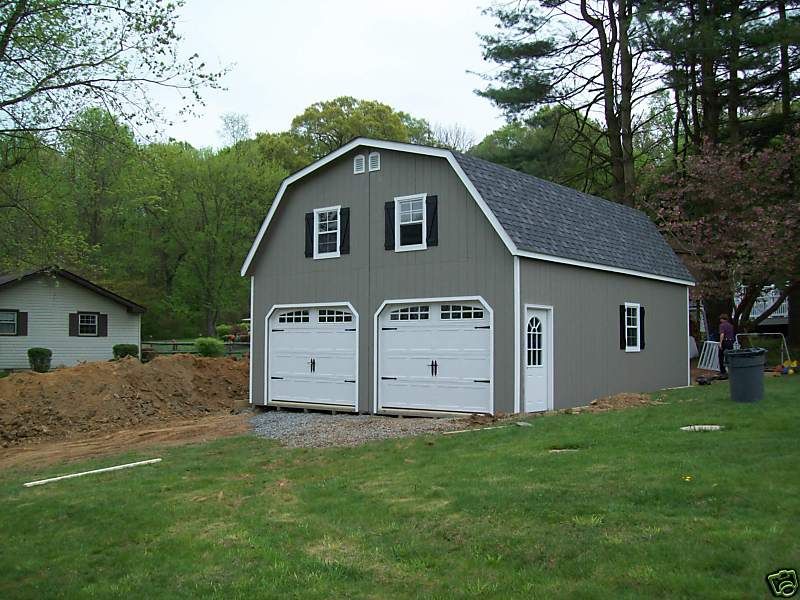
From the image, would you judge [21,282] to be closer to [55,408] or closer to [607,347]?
[55,408]

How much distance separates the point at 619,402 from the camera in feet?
46.4

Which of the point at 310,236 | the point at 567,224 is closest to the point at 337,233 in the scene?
the point at 310,236

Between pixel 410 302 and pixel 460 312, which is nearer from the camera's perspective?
pixel 460 312

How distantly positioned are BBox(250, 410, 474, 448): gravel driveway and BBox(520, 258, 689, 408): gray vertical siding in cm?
250

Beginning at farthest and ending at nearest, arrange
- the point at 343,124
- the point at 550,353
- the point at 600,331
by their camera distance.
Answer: the point at 343,124
the point at 600,331
the point at 550,353

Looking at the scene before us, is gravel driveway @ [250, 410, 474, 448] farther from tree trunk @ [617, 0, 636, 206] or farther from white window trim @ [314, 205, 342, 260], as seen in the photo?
tree trunk @ [617, 0, 636, 206]

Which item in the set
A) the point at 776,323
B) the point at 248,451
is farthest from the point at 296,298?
the point at 776,323

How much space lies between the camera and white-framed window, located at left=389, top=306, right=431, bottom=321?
1534 cm

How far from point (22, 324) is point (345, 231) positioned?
19.0 metres

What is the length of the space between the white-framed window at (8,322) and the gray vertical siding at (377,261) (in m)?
16.0

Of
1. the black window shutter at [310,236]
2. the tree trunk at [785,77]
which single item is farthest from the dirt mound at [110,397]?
the tree trunk at [785,77]

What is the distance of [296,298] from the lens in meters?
17.5

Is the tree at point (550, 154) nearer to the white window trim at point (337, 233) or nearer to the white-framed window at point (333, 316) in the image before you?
the white window trim at point (337, 233)

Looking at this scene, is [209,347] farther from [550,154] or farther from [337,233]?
[550,154]
